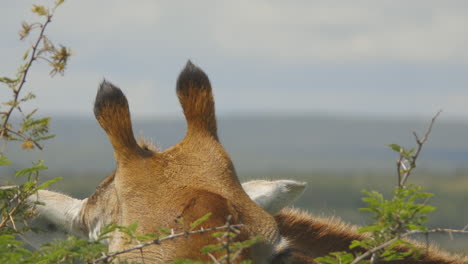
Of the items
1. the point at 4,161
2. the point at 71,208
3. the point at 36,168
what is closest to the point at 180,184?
the point at 36,168

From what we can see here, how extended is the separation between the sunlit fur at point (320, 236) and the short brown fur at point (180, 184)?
6.39ft

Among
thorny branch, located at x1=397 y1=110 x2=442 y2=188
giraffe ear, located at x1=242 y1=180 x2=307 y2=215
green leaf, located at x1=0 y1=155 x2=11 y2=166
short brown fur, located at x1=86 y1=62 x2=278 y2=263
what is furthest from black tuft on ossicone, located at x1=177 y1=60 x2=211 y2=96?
thorny branch, located at x1=397 y1=110 x2=442 y2=188

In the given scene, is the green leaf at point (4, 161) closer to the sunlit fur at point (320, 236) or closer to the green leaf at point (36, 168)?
the green leaf at point (36, 168)

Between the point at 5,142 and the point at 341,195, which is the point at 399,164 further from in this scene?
the point at 341,195

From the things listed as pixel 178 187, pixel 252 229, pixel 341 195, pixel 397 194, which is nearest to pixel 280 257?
pixel 252 229

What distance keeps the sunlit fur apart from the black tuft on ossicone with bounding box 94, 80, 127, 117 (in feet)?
8.29

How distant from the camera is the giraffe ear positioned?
27.8ft

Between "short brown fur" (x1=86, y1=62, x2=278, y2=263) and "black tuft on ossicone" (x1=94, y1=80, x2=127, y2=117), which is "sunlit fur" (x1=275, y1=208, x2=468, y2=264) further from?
"black tuft on ossicone" (x1=94, y1=80, x2=127, y2=117)

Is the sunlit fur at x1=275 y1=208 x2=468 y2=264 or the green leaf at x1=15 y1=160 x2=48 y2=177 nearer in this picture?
the green leaf at x1=15 y1=160 x2=48 y2=177

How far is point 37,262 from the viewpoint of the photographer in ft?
19.3

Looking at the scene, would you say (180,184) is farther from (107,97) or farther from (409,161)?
(409,161)

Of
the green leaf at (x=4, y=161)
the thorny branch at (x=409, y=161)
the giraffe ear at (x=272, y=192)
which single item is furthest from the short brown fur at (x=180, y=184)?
the thorny branch at (x=409, y=161)

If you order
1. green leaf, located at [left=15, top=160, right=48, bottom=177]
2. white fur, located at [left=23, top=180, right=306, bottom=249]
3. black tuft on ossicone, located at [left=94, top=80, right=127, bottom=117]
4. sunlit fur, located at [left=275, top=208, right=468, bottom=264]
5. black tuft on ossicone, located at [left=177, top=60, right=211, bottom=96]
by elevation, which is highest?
black tuft on ossicone, located at [left=177, top=60, right=211, bottom=96]

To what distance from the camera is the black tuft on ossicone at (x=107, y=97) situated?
786 cm
